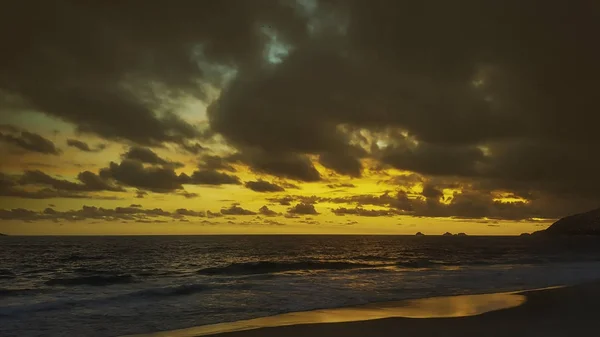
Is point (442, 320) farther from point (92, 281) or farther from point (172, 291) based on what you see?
point (92, 281)

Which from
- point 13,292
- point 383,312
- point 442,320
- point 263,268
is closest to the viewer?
point 442,320

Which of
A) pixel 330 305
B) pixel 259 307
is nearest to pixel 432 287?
pixel 330 305

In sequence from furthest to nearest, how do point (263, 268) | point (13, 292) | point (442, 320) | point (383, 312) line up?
point (263, 268)
point (13, 292)
point (383, 312)
point (442, 320)

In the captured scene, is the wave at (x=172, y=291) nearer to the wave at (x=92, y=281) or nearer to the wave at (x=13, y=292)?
the wave at (x=92, y=281)

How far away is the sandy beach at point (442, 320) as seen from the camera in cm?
1409

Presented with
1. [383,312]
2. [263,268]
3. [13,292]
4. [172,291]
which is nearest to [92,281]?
[13,292]

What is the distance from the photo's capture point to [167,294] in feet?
84.5

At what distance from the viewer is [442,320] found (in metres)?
16.1

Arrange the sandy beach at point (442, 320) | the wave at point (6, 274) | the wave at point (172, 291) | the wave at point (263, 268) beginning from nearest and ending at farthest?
1. the sandy beach at point (442, 320)
2. the wave at point (172, 291)
3. the wave at point (6, 274)
4. the wave at point (263, 268)

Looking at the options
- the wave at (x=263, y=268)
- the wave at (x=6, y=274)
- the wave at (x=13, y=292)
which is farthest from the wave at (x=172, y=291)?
the wave at (x=6, y=274)

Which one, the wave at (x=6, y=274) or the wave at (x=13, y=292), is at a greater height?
the wave at (x=6, y=274)

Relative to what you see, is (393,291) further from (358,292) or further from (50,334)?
(50,334)

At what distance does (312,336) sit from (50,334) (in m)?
8.83

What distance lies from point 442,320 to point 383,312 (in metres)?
2.89
